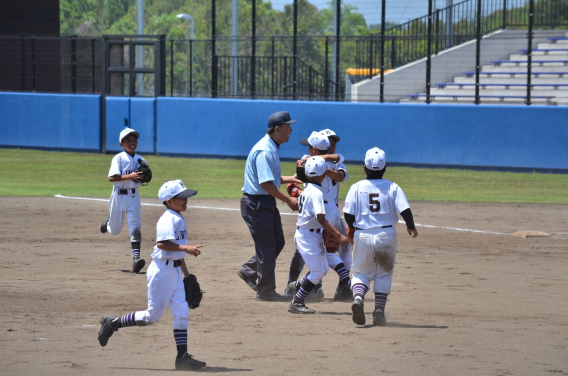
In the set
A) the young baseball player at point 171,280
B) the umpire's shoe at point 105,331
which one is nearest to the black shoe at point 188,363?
the young baseball player at point 171,280

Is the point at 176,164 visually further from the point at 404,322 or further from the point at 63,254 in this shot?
the point at 404,322

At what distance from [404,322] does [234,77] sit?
19366mm

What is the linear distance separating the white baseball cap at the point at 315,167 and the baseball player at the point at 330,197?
1.62 feet

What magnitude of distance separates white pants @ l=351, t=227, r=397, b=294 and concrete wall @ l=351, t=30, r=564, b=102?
18946 mm

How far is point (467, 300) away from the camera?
827cm

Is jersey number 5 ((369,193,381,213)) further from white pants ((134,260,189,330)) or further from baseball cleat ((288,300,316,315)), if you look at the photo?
white pants ((134,260,189,330))

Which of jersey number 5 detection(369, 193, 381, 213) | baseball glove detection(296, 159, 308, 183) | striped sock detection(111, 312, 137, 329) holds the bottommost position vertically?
striped sock detection(111, 312, 137, 329)

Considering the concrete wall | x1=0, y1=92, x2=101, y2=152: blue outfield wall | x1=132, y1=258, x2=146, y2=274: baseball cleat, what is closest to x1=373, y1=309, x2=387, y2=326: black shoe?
x1=132, y1=258, x2=146, y2=274: baseball cleat

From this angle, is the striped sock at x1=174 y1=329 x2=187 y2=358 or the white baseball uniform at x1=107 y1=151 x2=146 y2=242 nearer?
the striped sock at x1=174 y1=329 x2=187 y2=358

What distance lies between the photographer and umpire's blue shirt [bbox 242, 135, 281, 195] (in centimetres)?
808

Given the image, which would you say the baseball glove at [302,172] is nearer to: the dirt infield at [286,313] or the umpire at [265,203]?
the umpire at [265,203]

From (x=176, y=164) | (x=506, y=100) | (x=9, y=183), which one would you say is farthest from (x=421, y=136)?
(x=9, y=183)

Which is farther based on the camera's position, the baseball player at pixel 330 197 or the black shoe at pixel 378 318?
the baseball player at pixel 330 197

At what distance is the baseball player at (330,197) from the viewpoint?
8227 millimetres
